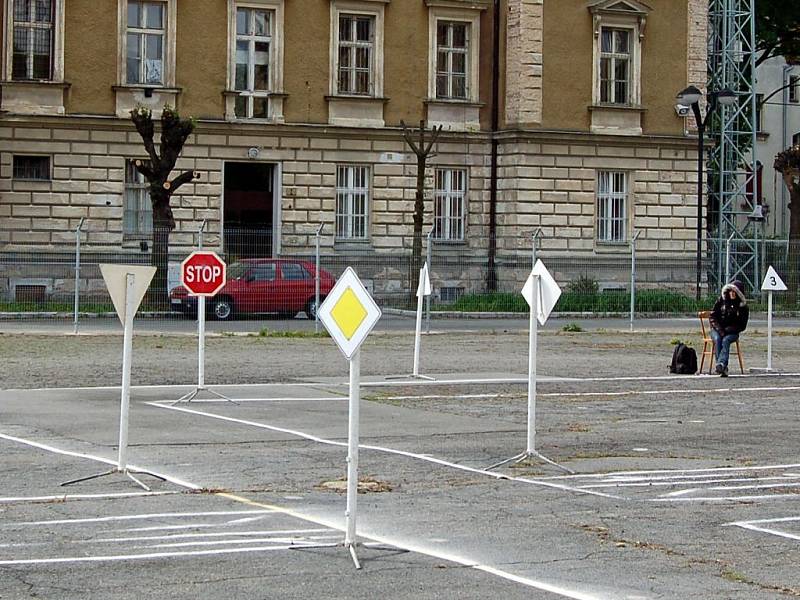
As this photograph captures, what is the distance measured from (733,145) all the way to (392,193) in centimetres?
1231

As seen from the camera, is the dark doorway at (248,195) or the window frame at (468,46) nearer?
the dark doorway at (248,195)

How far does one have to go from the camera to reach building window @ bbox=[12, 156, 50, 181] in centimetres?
4434

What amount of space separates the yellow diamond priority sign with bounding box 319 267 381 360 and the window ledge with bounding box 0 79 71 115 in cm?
3443

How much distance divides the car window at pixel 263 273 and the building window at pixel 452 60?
13869 mm

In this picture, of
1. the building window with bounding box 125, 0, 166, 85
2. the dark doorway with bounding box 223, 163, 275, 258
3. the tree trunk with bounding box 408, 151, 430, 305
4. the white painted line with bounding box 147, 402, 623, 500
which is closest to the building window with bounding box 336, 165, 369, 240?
the tree trunk with bounding box 408, 151, 430, 305

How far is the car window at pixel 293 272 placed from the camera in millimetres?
36438

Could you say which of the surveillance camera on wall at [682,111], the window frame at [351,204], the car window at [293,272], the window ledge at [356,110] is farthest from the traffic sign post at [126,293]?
the surveillance camera on wall at [682,111]

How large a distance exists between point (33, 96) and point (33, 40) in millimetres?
1595

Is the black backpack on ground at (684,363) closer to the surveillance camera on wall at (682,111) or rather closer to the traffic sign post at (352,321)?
the traffic sign post at (352,321)

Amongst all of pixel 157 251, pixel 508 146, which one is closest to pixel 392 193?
pixel 508 146

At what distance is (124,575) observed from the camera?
31.3ft

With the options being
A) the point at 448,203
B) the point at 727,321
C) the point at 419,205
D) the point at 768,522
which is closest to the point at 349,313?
the point at 768,522

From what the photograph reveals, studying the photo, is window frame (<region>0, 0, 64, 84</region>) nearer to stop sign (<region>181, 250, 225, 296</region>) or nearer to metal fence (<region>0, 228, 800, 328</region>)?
metal fence (<region>0, 228, 800, 328</region>)

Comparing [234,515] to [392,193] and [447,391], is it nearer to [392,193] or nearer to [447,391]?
[447,391]
